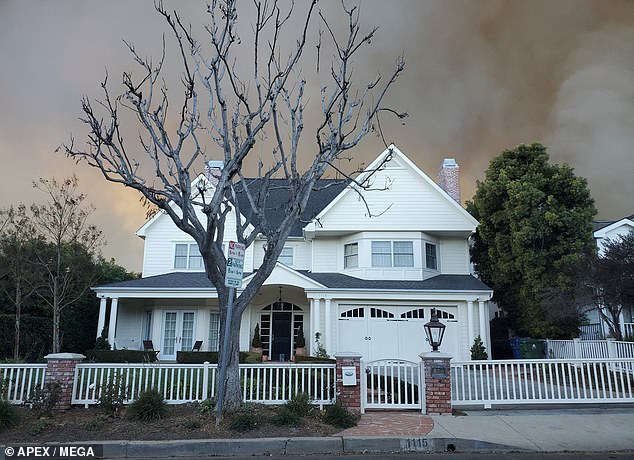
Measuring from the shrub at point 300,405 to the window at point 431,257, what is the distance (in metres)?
12.1

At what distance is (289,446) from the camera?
Answer: 727cm

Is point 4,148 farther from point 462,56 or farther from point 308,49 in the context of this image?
point 462,56

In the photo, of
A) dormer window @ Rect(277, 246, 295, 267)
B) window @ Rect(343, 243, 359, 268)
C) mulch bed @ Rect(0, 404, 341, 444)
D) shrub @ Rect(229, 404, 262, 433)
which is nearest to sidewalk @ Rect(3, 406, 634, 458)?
mulch bed @ Rect(0, 404, 341, 444)

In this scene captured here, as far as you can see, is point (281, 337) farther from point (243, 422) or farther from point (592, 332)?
point (592, 332)

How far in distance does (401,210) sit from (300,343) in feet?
22.3

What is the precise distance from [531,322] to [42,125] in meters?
18.8

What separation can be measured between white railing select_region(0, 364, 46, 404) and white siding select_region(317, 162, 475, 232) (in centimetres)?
1199

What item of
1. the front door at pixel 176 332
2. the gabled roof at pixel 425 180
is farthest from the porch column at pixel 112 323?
the gabled roof at pixel 425 180

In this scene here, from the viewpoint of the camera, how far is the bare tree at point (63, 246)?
16.9 metres

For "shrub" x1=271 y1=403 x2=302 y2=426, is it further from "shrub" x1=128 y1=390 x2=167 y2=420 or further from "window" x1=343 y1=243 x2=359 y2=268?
"window" x1=343 y1=243 x2=359 y2=268

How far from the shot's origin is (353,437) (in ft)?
24.6

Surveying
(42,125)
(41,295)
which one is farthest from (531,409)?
(41,295)

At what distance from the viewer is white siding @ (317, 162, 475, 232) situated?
1962 cm

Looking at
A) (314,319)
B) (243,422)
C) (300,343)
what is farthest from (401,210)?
(243,422)
